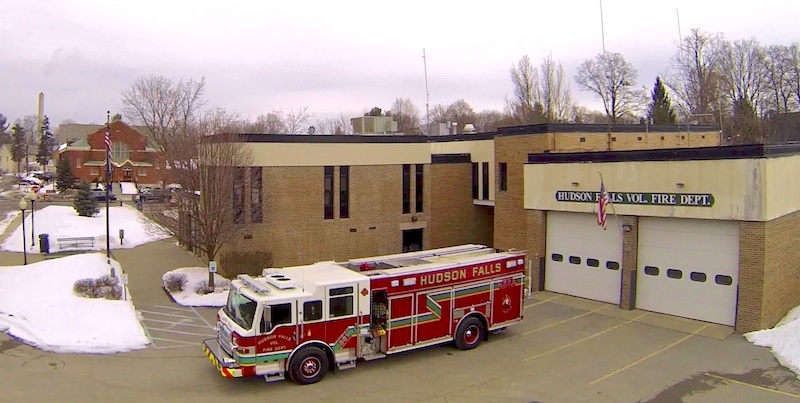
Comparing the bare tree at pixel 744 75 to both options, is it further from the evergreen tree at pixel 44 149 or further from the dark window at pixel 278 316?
the evergreen tree at pixel 44 149

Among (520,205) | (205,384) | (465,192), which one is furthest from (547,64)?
(205,384)

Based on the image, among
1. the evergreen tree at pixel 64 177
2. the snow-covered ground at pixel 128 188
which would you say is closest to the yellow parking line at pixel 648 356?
the snow-covered ground at pixel 128 188

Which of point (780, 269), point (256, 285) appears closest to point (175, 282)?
point (256, 285)

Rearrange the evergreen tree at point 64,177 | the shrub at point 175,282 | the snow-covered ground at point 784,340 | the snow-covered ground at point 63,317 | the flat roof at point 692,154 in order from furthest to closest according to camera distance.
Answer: the evergreen tree at point 64,177
the shrub at point 175,282
the flat roof at point 692,154
the snow-covered ground at point 63,317
the snow-covered ground at point 784,340

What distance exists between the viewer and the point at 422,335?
15656 mm

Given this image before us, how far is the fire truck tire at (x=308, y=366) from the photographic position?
547 inches

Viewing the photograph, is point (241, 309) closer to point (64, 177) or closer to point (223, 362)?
point (223, 362)

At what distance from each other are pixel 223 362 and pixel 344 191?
52.0 feet

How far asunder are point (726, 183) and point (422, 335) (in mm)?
10100

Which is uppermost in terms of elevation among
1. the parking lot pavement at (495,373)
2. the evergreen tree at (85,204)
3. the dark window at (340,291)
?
the evergreen tree at (85,204)

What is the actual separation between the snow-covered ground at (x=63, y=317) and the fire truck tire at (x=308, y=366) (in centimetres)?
573

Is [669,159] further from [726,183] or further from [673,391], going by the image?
[673,391]

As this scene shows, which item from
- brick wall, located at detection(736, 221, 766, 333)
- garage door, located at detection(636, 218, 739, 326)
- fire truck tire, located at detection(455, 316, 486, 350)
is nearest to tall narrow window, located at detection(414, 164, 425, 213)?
garage door, located at detection(636, 218, 739, 326)

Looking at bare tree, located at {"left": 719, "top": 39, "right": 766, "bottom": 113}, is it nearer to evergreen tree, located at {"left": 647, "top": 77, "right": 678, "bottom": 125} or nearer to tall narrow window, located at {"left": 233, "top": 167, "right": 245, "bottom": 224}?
evergreen tree, located at {"left": 647, "top": 77, "right": 678, "bottom": 125}
